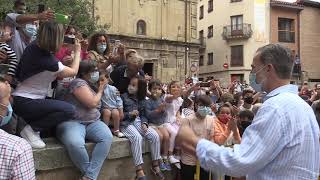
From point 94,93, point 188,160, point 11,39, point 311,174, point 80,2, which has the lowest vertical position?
point 188,160

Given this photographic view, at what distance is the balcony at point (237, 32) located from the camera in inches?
1785

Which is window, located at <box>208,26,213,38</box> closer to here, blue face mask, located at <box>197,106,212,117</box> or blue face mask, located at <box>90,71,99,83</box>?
blue face mask, located at <box>197,106,212,117</box>

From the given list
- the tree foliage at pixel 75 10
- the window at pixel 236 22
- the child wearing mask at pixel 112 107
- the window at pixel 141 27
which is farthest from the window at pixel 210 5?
the child wearing mask at pixel 112 107

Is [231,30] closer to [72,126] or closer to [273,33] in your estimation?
[273,33]

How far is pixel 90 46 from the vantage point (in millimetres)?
6562

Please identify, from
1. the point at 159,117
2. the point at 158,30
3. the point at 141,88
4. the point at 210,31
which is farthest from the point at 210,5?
the point at 141,88

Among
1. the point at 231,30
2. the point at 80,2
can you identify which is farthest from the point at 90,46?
the point at 231,30

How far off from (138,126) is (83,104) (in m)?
1.13

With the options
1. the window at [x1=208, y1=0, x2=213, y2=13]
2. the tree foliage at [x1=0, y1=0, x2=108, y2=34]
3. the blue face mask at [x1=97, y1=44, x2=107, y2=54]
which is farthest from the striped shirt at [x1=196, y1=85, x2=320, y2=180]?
the window at [x1=208, y1=0, x2=213, y2=13]

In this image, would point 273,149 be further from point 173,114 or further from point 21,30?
point 173,114

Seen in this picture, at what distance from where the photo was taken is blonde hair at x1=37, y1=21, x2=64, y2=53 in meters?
4.56

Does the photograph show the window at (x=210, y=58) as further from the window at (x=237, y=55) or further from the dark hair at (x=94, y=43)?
the dark hair at (x=94, y=43)

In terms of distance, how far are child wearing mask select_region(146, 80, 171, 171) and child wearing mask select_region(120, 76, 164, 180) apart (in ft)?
0.40

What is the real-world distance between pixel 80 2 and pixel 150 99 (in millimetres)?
18731
